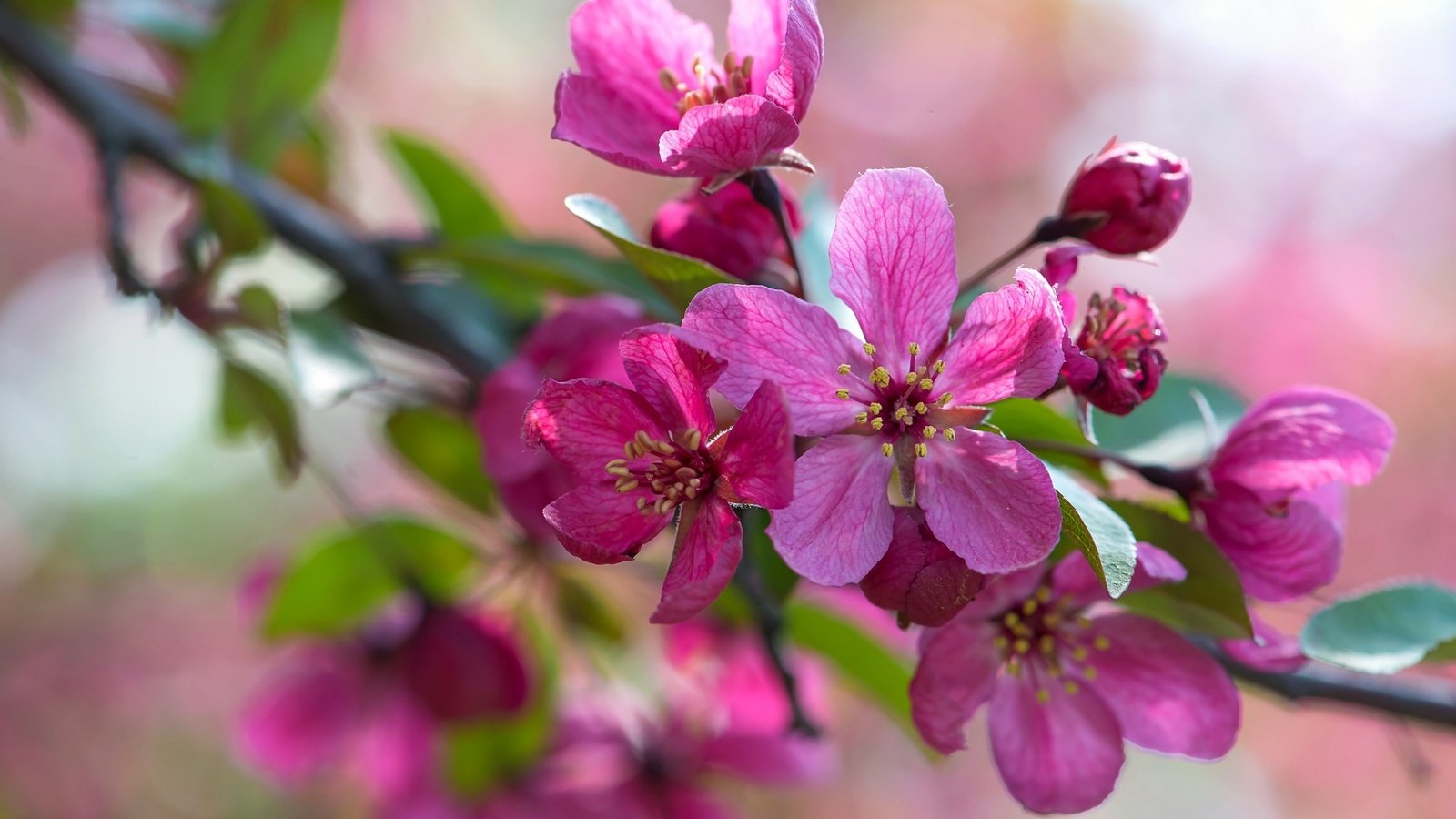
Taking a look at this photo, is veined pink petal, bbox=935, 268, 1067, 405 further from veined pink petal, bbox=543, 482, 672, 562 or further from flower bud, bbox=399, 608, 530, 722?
flower bud, bbox=399, 608, 530, 722

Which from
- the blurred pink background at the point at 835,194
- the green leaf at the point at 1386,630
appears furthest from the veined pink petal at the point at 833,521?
the blurred pink background at the point at 835,194

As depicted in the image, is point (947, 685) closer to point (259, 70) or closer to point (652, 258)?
point (652, 258)

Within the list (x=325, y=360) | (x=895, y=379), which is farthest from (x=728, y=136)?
(x=325, y=360)

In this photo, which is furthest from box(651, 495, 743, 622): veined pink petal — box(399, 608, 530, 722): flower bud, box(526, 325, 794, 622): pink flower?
box(399, 608, 530, 722): flower bud

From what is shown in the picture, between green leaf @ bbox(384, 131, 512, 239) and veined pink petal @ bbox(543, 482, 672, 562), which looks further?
green leaf @ bbox(384, 131, 512, 239)

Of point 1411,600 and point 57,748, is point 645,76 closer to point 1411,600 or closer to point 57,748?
point 1411,600

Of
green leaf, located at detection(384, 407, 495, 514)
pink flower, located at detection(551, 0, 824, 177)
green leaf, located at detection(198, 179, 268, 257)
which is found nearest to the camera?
pink flower, located at detection(551, 0, 824, 177)
